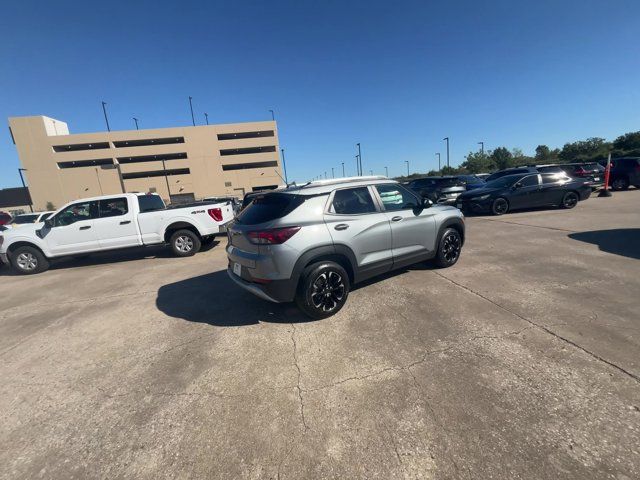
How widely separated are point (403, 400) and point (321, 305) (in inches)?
61.7

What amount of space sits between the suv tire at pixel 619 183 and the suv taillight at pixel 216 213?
69.5 ft

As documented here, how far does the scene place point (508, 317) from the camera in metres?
3.38

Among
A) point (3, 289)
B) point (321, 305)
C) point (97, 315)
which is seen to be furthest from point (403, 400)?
point (3, 289)

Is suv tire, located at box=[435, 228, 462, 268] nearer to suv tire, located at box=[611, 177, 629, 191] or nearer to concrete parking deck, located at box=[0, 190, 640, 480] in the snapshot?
concrete parking deck, located at box=[0, 190, 640, 480]

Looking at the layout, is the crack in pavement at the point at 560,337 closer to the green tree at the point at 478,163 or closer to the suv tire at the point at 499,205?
the suv tire at the point at 499,205

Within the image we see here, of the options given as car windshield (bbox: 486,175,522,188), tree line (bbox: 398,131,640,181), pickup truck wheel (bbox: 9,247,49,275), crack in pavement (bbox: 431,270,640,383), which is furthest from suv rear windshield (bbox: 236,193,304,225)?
tree line (bbox: 398,131,640,181)

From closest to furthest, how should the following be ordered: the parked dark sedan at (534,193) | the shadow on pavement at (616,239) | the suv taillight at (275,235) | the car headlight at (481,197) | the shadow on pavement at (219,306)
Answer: the suv taillight at (275,235), the shadow on pavement at (219,306), the shadow on pavement at (616,239), the parked dark sedan at (534,193), the car headlight at (481,197)

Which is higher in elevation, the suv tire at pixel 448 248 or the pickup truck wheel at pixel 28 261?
the pickup truck wheel at pixel 28 261

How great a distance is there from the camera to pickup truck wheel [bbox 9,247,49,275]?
7047 mm

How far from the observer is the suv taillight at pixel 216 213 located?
7.92 metres

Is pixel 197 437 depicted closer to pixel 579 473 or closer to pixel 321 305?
pixel 321 305

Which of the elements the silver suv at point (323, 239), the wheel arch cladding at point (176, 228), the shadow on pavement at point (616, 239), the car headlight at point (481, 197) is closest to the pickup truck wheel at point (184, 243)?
the wheel arch cladding at point (176, 228)

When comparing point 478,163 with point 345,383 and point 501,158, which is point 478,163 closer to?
point 501,158

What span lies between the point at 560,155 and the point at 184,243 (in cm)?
7534
